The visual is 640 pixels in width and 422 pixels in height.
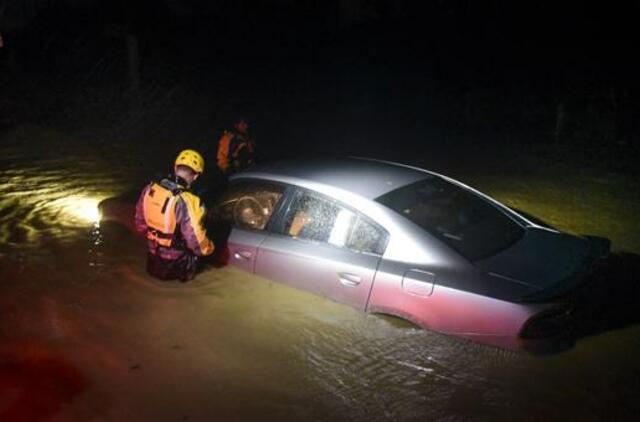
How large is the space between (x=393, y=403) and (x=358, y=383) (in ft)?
1.06

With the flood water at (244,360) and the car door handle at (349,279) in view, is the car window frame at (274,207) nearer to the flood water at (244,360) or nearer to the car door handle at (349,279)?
the flood water at (244,360)

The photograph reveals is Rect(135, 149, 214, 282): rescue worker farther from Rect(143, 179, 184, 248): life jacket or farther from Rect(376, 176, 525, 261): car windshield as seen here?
Rect(376, 176, 525, 261): car windshield

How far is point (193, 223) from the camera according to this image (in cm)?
502

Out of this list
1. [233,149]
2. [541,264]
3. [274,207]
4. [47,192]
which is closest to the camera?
[541,264]

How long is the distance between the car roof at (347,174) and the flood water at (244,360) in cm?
107

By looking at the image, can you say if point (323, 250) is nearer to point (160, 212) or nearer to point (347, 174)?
point (347, 174)

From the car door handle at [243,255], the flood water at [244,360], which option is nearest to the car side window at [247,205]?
the car door handle at [243,255]

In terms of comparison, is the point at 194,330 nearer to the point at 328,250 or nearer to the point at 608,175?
the point at 328,250

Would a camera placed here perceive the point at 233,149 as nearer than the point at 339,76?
Yes

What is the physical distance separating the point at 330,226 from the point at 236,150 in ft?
12.4

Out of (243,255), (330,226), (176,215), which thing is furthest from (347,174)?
(176,215)

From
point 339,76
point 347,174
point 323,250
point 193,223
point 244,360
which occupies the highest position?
point 339,76

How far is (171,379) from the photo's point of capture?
13.7 ft

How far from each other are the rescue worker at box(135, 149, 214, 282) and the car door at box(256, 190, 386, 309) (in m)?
0.61
